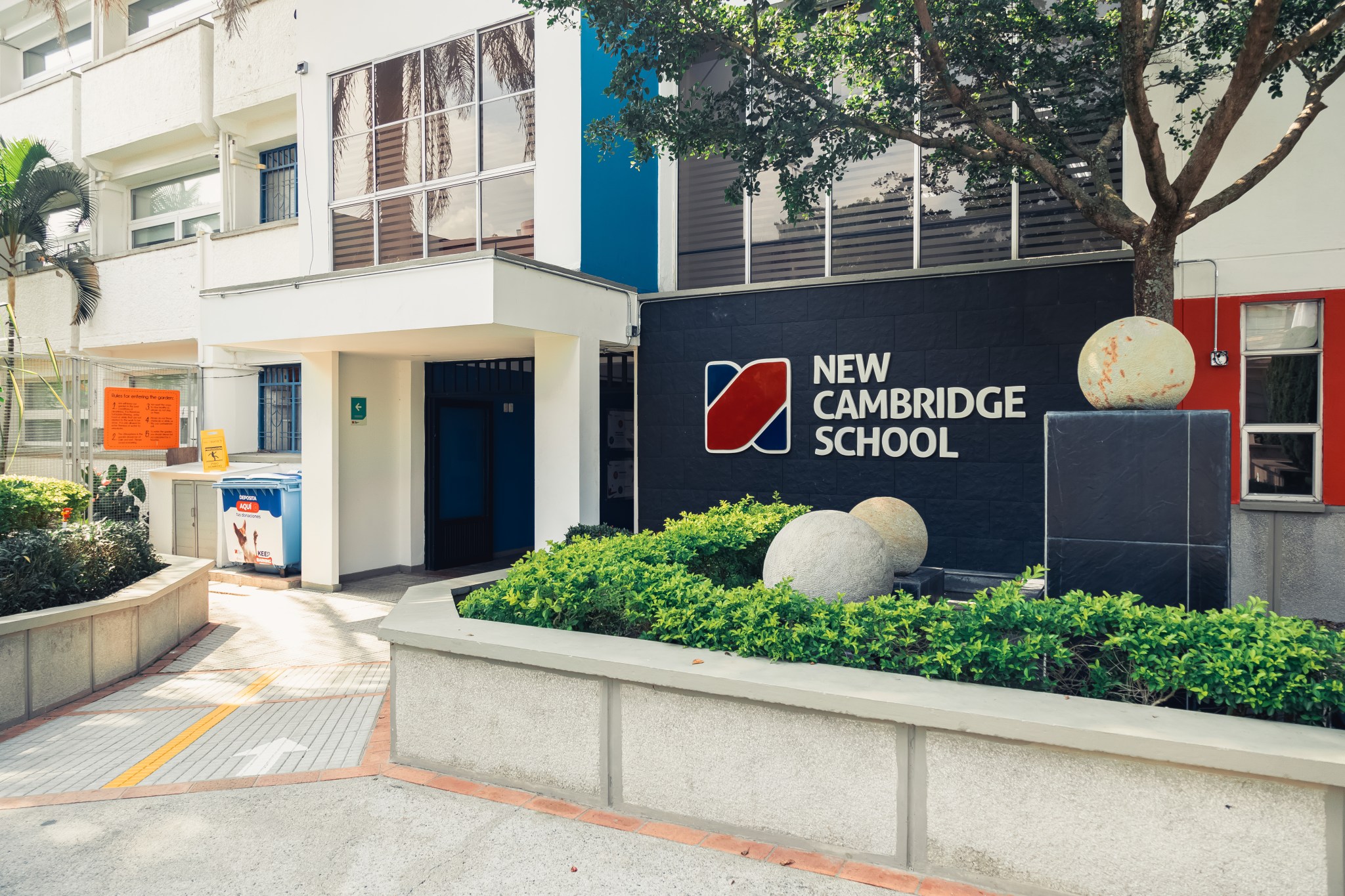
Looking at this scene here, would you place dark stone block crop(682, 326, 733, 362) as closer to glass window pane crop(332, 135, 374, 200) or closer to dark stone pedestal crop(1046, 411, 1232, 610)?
glass window pane crop(332, 135, 374, 200)

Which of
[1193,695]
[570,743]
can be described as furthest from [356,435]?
[1193,695]

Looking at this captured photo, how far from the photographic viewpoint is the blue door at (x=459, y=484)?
12.6 metres

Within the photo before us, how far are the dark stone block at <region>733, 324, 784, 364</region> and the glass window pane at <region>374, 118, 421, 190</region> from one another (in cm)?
488

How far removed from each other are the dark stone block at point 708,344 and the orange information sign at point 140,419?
7822mm

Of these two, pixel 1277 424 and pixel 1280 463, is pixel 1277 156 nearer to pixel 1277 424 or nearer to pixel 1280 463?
pixel 1277 424

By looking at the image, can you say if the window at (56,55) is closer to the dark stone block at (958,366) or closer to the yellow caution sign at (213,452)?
the yellow caution sign at (213,452)

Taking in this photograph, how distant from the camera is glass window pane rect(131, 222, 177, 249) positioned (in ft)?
53.8

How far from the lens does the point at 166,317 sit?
50.4ft

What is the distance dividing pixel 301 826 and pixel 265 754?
1.25 metres

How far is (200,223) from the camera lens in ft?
51.7

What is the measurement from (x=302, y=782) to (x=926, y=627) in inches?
140

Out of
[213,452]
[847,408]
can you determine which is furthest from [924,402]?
[213,452]

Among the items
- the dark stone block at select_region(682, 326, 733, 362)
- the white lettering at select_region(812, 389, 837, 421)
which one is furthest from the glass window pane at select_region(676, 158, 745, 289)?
the white lettering at select_region(812, 389, 837, 421)

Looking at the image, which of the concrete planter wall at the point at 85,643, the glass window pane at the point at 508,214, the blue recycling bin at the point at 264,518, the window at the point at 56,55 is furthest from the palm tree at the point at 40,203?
the concrete planter wall at the point at 85,643
